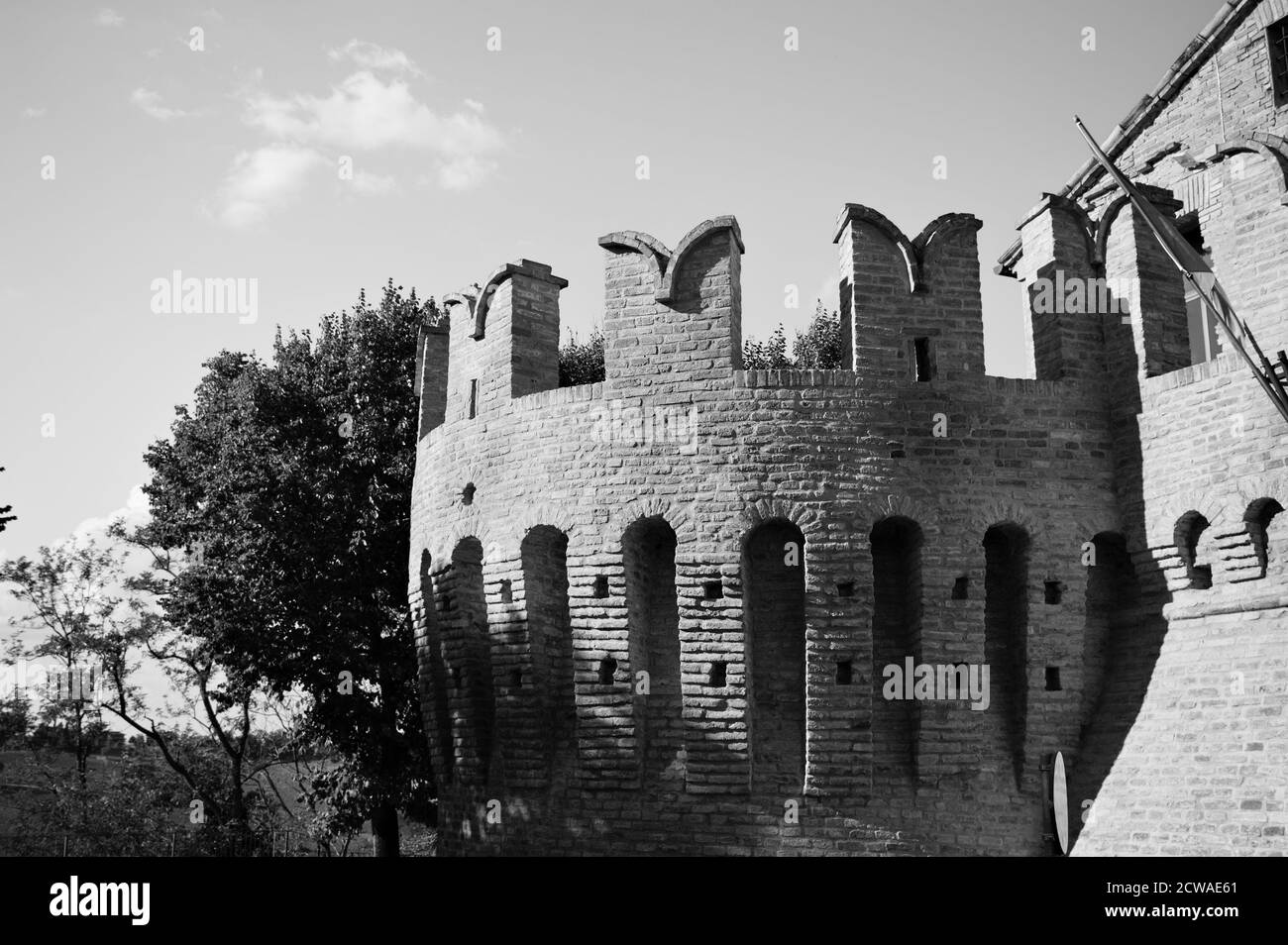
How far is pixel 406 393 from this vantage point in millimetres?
22938

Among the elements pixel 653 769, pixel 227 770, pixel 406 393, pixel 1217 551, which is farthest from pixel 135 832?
pixel 1217 551

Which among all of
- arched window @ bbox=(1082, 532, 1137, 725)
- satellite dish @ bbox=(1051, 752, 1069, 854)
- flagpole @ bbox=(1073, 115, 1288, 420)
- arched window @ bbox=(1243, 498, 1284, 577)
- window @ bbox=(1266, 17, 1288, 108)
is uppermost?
window @ bbox=(1266, 17, 1288, 108)

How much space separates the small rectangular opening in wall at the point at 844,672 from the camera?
1294 cm

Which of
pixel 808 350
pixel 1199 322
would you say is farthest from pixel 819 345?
pixel 1199 322

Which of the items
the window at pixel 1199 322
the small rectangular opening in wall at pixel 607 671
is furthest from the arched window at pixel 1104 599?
the small rectangular opening in wall at pixel 607 671

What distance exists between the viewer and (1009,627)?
13656 mm

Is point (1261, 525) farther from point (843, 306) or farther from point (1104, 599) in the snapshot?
point (843, 306)

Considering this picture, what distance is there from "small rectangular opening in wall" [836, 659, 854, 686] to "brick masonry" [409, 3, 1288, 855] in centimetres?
4

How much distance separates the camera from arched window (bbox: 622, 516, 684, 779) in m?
13.3

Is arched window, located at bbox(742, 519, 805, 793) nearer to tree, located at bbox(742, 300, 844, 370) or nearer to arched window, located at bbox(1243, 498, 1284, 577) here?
arched window, located at bbox(1243, 498, 1284, 577)

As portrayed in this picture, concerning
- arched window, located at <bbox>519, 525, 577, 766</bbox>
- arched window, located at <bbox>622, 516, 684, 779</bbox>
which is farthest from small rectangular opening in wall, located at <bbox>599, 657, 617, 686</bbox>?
arched window, located at <bbox>519, 525, 577, 766</bbox>

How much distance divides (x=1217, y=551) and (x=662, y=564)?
20.4 feet

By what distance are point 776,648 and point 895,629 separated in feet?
4.74
